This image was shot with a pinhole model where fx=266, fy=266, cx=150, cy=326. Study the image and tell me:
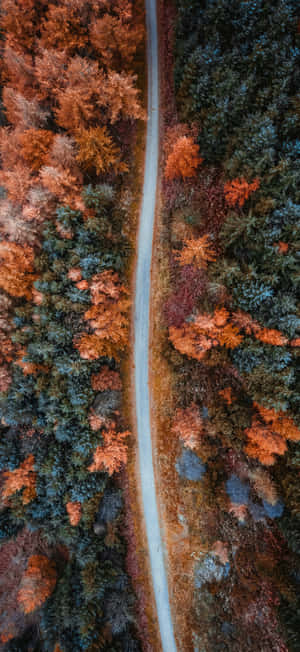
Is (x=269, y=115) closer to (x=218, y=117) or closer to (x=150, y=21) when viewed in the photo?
(x=218, y=117)

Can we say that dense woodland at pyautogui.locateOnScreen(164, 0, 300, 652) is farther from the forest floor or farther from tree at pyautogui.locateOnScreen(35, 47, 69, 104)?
tree at pyautogui.locateOnScreen(35, 47, 69, 104)

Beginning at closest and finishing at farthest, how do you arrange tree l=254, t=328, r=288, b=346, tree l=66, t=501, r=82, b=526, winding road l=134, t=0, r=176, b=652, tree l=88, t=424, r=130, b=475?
tree l=254, t=328, r=288, b=346 → tree l=88, t=424, r=130, b=475 → tree l=66, t=501, r=82, b=526 → winding road l=134, t=0, r=176, b=652

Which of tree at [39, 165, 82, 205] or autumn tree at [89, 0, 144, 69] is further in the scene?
tree at [39, 165, 82, 205]

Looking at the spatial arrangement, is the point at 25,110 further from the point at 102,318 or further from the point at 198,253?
the point at 198,253

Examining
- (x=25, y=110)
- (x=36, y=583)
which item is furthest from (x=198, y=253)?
(x=36, y=583)

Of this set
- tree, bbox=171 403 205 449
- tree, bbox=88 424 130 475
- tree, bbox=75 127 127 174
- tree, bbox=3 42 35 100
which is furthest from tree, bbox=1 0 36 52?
tree, bbox=171 403 205 449

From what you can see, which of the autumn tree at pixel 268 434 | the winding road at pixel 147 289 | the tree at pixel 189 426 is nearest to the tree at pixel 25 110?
the winding road at pixel 147 289

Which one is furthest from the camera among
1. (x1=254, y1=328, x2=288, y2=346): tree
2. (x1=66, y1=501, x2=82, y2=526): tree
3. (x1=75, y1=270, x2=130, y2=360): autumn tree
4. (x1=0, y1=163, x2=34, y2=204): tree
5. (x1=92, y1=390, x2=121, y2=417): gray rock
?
(x1=92, y1=390, x2=121, y2=417): gray rock
